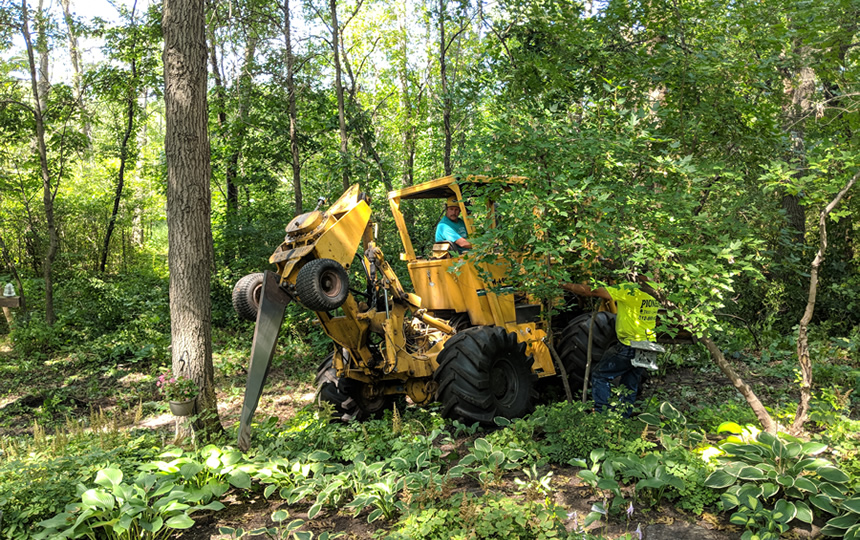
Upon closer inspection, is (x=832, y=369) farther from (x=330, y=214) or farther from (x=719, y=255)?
(x=330, y=214)

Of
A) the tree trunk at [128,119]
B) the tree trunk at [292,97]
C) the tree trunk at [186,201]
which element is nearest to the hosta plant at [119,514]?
the tree trunk at [186,201]

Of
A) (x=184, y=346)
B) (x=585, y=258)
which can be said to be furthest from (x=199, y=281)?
(x=585, y=258)

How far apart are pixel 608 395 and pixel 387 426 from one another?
215 cm

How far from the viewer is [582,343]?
20.1 ft

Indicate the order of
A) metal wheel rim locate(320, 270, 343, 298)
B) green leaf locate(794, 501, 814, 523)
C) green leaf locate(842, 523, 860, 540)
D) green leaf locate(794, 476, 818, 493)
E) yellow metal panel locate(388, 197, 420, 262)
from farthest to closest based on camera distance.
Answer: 1. yellow metal panel locate(388, 197, 420, 262)
2. metal wheel rim locate(320, 270, 343, 298)
3. green leaf locate(794, 476, 818, 493)
4. green leaf locate(794, 501, 814, 523)
5. green leaf locate(842, 523, 860, 540)

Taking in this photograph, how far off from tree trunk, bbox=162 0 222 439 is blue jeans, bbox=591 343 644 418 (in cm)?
357

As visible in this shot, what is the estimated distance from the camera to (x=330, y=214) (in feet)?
16.4

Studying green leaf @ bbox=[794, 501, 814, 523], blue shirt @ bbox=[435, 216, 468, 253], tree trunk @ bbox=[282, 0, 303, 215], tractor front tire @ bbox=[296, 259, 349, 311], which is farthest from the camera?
tree trunk @ bbox=[282, 0, 303, 215]

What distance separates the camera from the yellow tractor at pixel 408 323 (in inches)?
182

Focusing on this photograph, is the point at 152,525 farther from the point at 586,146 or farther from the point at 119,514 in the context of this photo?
the point at 586,146

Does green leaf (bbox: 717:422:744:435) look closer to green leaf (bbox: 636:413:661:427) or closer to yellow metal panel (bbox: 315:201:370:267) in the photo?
green leaf (bbox: 636:413:661:427)

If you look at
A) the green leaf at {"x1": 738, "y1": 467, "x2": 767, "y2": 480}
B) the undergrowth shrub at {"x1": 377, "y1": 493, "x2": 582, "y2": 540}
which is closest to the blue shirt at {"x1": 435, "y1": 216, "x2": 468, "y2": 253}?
the undergrowth shrub at {"x1": 377, "y1": 493, "x2": 582, "y2": 540}

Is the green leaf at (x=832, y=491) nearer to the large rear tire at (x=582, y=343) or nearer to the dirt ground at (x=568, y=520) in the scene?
the dirt ground at (x=568, y=520)

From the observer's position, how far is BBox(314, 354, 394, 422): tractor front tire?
232 inches
